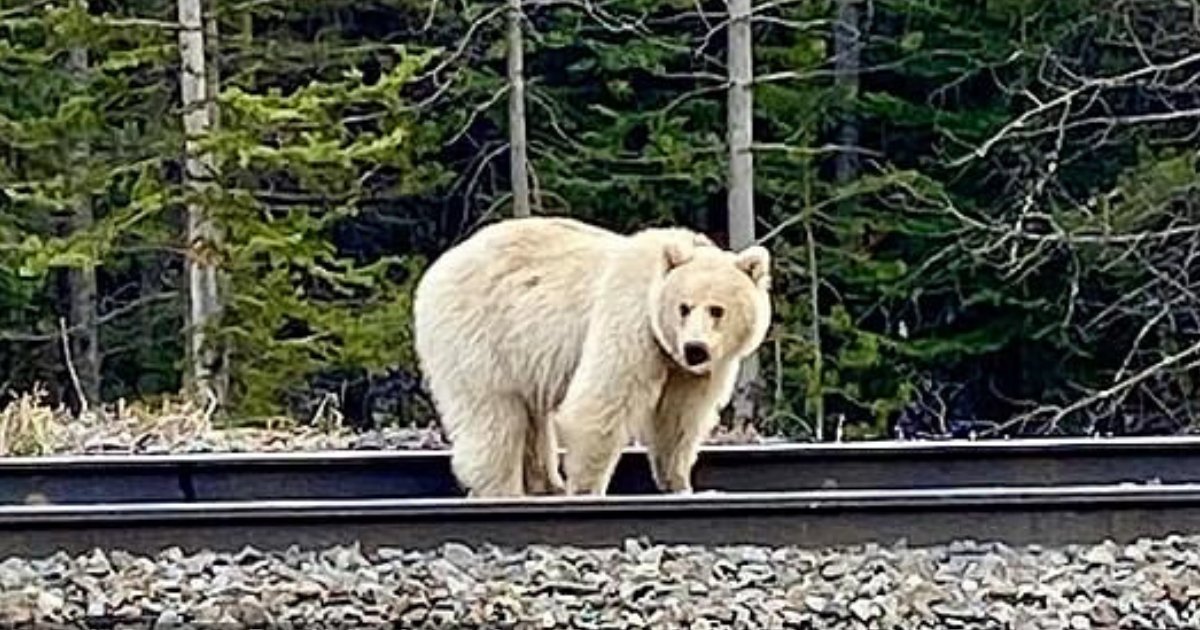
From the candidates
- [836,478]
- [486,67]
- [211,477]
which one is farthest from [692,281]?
[486,67]

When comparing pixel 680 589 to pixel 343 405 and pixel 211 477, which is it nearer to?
pixel 211 477

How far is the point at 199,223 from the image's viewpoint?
1503 centimetres

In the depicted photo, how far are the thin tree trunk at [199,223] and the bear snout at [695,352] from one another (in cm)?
968

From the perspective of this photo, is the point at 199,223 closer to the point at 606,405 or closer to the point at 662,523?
the point at 606,405

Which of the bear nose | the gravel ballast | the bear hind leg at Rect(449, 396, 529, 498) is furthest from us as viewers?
the bear hind leg at Rect(449, 396, 529, 498)

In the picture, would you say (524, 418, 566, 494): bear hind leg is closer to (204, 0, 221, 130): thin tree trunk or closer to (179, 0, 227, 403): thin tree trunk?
(179, 0, 227, 403): thin tree trunk

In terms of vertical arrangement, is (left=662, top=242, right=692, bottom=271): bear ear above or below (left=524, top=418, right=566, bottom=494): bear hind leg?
above

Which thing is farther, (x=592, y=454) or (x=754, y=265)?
(x=754, y=265)

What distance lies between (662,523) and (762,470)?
46.6 inches

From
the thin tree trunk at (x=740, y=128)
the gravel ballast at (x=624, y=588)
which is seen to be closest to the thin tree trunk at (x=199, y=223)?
the thin tree trunk at (x=740, y=128)

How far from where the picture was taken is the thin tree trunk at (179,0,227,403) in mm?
14805

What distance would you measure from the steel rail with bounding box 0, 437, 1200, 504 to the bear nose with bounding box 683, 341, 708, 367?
2.21 feet

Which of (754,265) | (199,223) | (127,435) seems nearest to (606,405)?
(754,265)

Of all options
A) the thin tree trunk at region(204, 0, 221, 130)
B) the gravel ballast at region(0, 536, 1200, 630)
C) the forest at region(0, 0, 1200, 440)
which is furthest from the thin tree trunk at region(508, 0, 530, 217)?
the gravel ballast at region(0, 536, 1200, 630)
